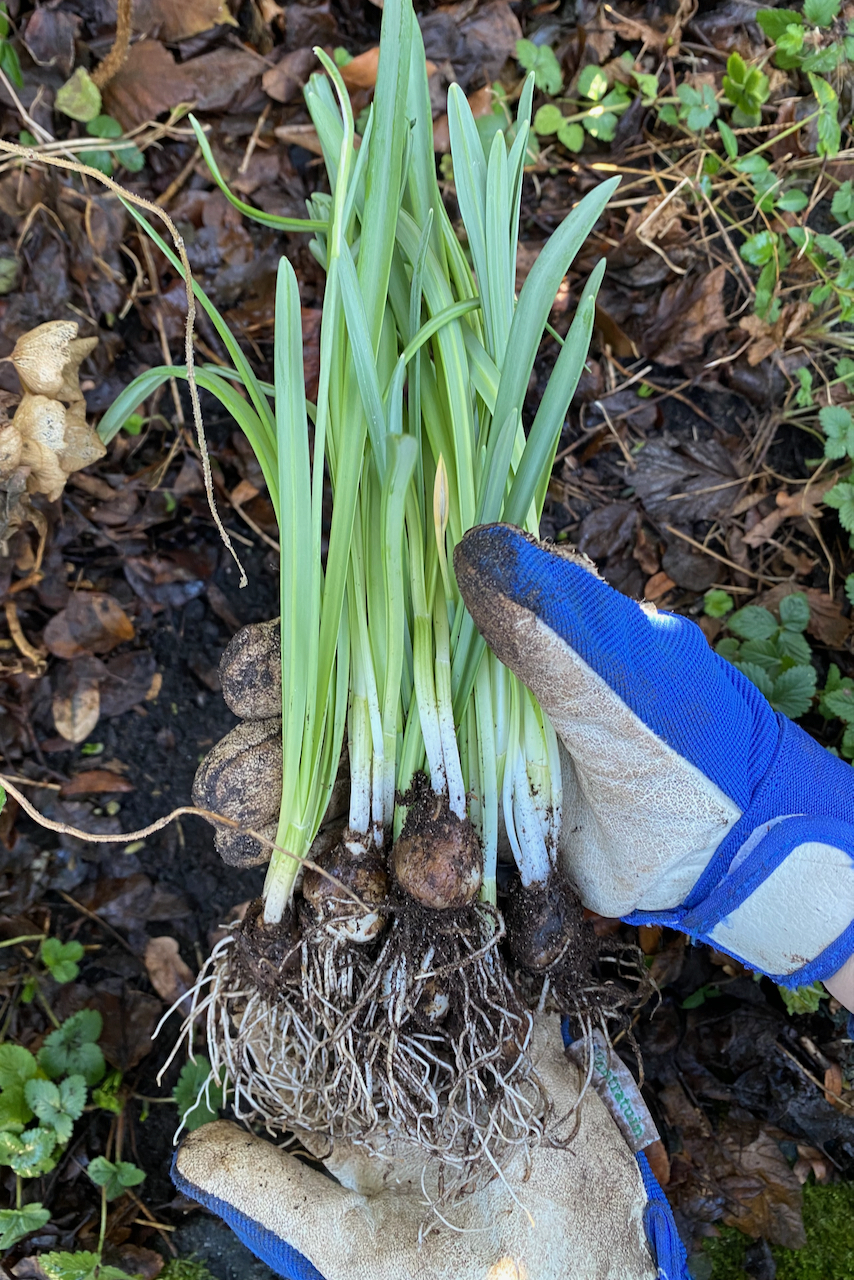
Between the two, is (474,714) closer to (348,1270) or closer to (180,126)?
(348,1270)

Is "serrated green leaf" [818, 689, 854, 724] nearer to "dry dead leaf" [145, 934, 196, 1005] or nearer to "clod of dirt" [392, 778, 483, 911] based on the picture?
"clod of dirt" [392, 778, 483, 911]

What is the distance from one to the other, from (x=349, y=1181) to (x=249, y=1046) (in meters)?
0.33

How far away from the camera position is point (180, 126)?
1.47 meters

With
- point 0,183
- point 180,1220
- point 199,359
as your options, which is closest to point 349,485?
point 199,359

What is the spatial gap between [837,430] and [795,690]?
0.48m

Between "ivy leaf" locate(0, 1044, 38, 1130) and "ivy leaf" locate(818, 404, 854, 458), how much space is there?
1793 millimetres

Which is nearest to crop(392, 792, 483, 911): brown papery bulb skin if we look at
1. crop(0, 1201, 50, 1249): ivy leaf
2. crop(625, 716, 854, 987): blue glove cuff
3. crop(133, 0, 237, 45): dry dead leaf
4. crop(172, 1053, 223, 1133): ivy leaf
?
crop(625, 716, 854, 987): blue glove cuff

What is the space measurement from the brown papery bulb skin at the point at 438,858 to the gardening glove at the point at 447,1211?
1.39 ft

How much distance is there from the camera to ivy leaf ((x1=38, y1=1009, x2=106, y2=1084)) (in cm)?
138

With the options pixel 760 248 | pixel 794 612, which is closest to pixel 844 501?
pixel 794 612

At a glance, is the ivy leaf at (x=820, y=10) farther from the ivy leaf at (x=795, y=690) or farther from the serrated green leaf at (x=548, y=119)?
the ivy leaf at (x=795, y=690)

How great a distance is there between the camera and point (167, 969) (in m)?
1.50

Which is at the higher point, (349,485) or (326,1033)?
(349,485)

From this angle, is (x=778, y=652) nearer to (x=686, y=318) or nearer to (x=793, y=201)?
(x=686, y=318)
